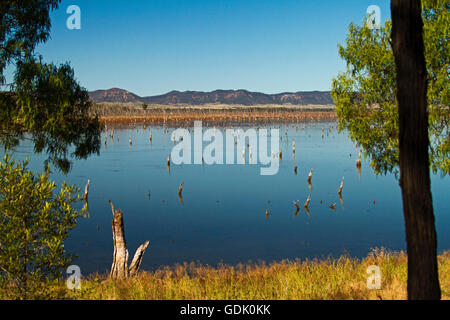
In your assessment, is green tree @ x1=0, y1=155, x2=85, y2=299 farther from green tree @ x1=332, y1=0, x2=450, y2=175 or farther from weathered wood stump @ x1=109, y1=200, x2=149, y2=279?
green tree @ x1=332, y1=0, x2=450, y2=175

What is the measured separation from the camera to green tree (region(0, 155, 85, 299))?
369 inches

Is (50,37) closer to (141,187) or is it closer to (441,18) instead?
(441,18)

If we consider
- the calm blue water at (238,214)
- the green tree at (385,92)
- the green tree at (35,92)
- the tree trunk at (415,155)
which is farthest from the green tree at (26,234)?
the green tree at (385,92)

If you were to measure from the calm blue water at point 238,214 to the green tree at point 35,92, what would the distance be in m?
9.56

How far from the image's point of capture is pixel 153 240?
26.9m

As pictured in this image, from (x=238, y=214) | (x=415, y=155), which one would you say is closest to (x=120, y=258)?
(x=415, y=155)

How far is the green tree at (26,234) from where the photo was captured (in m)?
9.38

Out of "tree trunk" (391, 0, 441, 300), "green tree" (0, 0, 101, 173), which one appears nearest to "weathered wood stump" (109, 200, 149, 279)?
"green tree" (0, 0, 101, 173)

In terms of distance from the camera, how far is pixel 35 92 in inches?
526

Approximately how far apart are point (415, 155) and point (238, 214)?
27165 mm

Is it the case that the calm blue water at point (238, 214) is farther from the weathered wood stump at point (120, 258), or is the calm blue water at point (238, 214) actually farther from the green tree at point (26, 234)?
the green tree at point (26, 234)

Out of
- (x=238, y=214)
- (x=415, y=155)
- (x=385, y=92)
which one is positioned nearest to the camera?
(x=415, y=155)

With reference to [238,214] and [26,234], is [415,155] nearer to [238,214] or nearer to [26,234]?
[26,234]
